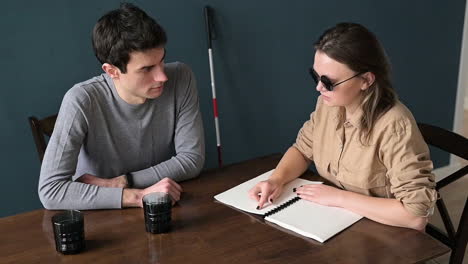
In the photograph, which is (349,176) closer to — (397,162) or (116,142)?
(397,162)

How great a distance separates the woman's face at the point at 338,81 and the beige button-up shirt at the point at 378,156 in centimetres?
7

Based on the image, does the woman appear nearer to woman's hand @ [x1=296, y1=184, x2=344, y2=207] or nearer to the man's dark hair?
woman's hand @ [x1=296, y1=184, x2=344, y2=207]

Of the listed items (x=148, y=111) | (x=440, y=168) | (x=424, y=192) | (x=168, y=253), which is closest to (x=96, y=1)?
(x=148, y=111)

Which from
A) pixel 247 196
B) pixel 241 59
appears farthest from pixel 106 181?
pixel 241 59

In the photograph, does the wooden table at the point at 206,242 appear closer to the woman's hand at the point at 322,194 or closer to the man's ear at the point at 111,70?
the woman's hand at the point at 322,194

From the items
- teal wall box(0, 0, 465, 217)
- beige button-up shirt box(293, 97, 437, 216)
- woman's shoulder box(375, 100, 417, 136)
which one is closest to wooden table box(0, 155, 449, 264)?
beige button-up shirt box(293, 97, 437, 216)

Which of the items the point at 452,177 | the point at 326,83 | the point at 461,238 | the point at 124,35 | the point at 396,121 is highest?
the point at 124,35

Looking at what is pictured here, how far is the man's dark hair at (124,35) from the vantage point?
5.51ft

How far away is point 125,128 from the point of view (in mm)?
1863

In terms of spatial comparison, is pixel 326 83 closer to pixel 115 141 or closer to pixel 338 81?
pixel 338 81

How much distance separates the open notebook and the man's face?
457 millimetres

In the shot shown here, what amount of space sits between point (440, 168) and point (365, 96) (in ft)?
7.46

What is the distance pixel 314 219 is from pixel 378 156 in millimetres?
302

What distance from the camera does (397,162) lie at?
1473 mm
